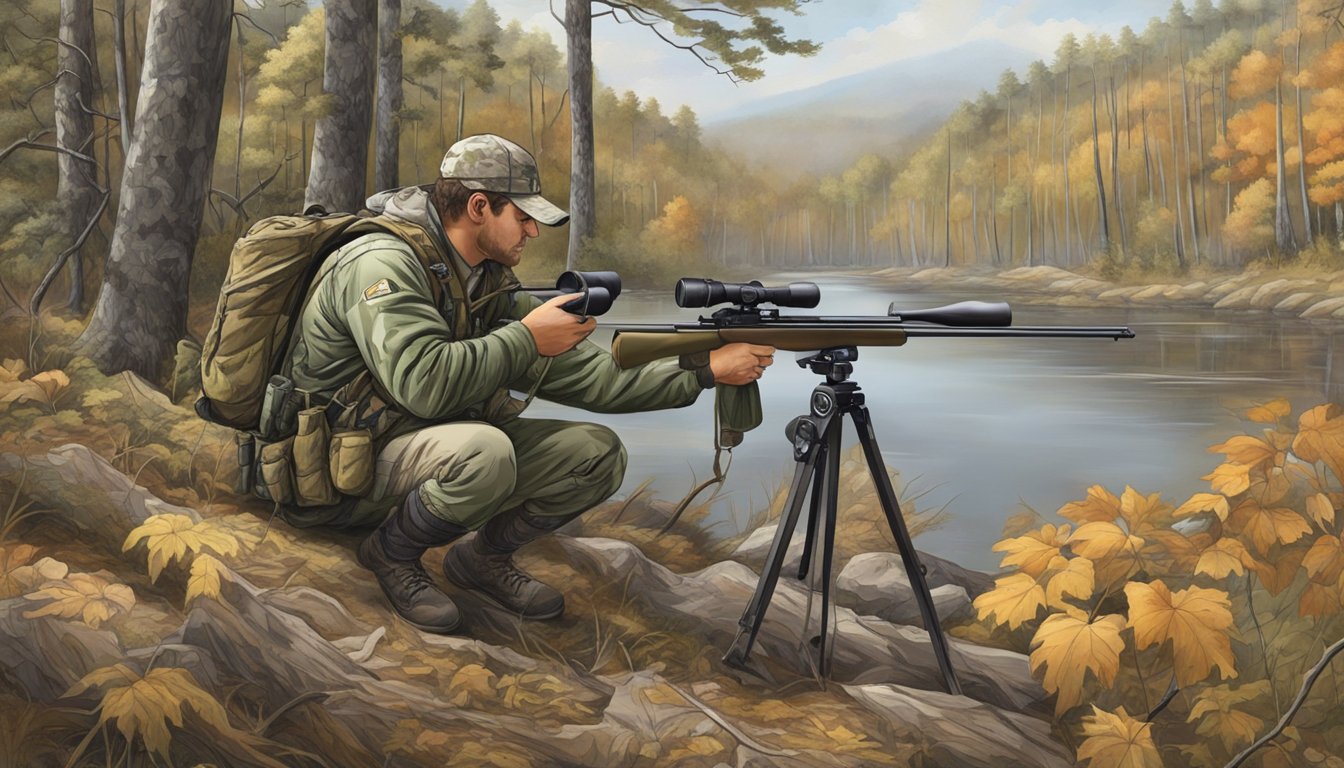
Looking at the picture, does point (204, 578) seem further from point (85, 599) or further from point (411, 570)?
point (411, 570)

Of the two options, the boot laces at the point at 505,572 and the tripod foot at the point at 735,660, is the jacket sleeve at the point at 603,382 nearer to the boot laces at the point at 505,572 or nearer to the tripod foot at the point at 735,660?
the boot laces at the point at 505,572

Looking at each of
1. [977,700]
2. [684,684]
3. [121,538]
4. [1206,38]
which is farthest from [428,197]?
[1206,38]

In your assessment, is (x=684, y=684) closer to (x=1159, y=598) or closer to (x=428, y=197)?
(x=1159, y=598)

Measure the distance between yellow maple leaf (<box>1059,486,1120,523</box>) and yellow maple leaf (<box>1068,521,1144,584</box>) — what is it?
0.27 ft

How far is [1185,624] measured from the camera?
3.25 meters

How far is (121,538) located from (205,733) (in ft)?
2.86

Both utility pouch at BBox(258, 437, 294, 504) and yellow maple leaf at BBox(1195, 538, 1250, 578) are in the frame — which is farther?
yellow maple leaf at BBox(1195, 538, 1250, 578)

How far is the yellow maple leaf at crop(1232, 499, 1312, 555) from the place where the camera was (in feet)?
11.9

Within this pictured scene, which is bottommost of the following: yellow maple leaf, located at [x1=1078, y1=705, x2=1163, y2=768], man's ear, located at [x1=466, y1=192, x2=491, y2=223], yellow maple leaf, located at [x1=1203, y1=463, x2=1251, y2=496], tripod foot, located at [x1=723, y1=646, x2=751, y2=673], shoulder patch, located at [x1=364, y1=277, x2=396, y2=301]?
yellow maple leaf, located at [x1=1078, y1=705, x2=1163, y2=768]

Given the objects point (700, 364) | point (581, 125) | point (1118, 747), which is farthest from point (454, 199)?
point (1118, 747)

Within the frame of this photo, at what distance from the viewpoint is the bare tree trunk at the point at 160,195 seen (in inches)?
173

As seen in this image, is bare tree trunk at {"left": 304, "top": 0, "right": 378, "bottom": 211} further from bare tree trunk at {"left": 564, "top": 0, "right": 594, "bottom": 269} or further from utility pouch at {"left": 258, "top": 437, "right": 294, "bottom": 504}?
utility pouch at {"left": 258, "top": 437, "right": 294, "bottom": 504}

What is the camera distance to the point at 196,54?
174 inches

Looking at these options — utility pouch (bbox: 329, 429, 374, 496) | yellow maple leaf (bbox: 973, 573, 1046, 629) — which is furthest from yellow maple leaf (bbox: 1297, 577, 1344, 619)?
utility pouch (bbox: 329, 429, 374, 496)
